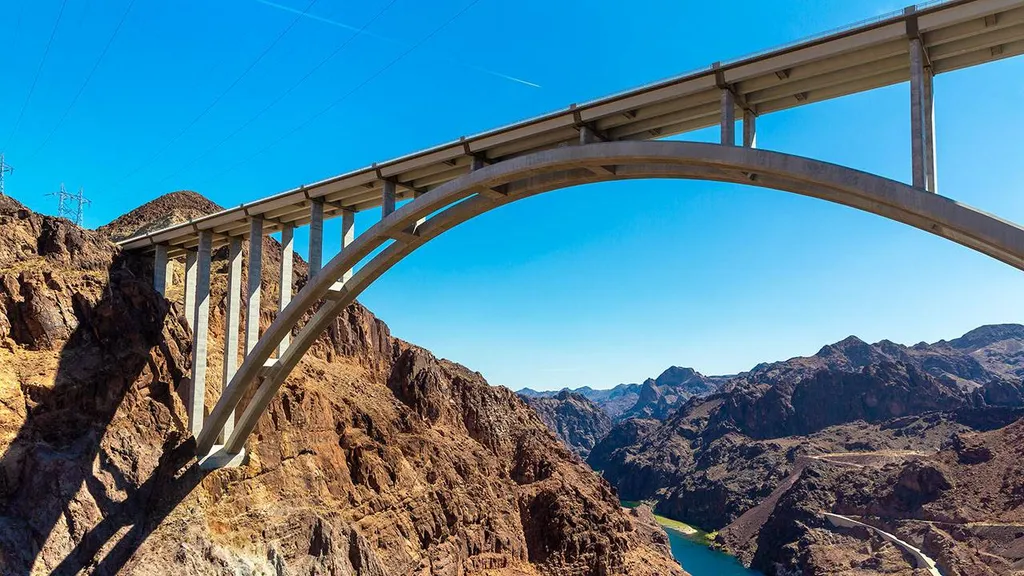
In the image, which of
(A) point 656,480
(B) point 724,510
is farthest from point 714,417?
(B) point 724,510

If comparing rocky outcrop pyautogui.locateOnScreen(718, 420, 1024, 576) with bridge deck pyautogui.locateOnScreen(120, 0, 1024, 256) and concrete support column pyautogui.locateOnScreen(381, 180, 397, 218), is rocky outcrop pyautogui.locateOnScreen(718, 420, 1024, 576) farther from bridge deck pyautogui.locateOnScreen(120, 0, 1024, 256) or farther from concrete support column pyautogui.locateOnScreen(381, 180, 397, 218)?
concrete support column pyautogui.locateOnScreen(381, 180, 397, 218)

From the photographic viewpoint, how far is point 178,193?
48.1 m

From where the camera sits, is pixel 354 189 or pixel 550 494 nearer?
pixel 354 189

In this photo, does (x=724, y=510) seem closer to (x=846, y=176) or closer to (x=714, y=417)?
(x=714, y=417)

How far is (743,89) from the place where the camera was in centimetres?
1315

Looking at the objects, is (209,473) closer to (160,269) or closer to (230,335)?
(230,335)

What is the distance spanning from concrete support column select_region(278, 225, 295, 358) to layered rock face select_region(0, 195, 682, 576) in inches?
183

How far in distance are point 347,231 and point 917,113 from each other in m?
15.0

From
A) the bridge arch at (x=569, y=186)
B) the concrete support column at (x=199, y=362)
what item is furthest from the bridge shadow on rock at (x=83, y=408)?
the bridge arch at (x=569, y=186)

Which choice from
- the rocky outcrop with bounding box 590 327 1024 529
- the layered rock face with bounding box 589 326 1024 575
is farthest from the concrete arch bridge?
A: the rocky outcrop with bounding box 590 327 1024 529

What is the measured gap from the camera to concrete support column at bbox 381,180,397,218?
18844mm

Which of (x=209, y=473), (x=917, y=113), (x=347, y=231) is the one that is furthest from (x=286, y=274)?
(x=917, y=113)

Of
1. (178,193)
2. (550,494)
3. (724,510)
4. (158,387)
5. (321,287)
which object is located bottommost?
(724,510)

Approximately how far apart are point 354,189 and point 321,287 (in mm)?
3208
